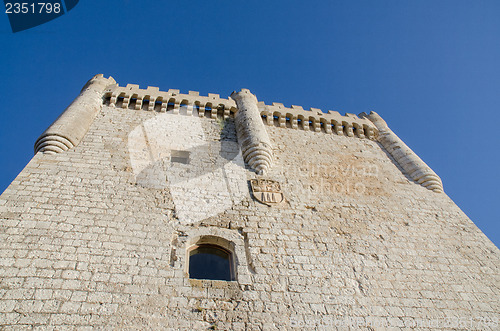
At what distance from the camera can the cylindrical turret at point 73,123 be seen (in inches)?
251

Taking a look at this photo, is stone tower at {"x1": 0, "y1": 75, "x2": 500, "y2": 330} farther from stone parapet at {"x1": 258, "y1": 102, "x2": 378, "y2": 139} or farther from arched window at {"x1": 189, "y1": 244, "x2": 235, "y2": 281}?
stone parapet at {"x1": 258, "y1": 102, "x2": 378, "y2": 139}

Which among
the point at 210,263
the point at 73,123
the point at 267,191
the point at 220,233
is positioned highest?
the point at 73,123

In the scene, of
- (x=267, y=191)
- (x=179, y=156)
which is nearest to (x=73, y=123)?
(x=179, y=156)

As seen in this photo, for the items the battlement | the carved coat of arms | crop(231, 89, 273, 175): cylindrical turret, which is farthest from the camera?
the battlement

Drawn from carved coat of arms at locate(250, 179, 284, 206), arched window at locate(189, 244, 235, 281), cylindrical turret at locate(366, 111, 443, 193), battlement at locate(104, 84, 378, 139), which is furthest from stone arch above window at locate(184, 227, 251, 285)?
cylindrical turret at locate(366, 111, 443, 193)

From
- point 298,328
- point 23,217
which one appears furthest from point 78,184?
point 298,328

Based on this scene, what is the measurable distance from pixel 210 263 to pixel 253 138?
3.01 m

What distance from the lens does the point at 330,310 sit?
4770 mm

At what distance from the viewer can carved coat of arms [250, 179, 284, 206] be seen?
6367 mm

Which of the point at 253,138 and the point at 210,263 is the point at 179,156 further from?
the point at 210,263

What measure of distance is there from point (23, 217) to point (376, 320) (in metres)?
5.33

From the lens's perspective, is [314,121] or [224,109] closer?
[224,109]

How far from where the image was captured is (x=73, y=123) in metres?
6.82

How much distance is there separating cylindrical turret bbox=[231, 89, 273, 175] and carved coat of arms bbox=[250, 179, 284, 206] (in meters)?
0.32
